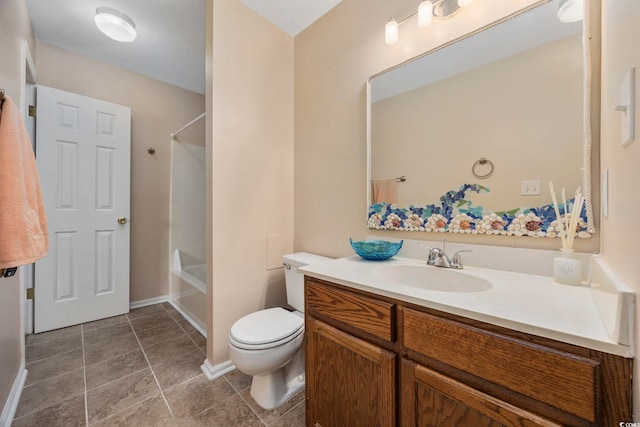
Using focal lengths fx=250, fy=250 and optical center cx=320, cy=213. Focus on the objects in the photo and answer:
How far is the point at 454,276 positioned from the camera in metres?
1.06

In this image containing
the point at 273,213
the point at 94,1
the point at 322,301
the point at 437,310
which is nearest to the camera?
the point at 437,310

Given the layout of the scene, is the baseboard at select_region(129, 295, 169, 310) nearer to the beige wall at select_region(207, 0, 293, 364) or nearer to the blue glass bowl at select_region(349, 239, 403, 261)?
the beige wall at select_region(207, 0, 293, 364)

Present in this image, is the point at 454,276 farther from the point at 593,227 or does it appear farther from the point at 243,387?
the point at 243,387

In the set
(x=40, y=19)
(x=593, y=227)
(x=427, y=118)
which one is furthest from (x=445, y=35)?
(x=40, y=19)

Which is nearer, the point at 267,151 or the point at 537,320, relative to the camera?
the point at 537,320

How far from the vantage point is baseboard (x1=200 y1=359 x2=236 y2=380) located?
155 cm

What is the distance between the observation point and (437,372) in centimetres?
73

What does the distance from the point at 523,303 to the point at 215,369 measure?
1.66 meters

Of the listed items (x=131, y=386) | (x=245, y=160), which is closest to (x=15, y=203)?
(x=245, y=160)

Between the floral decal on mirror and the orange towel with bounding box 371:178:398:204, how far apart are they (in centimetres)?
3

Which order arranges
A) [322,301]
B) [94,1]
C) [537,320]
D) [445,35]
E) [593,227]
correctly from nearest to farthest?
[537,320], [593,227], [322,301], [445,35], [94,1]

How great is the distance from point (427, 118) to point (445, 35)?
1.26 ft

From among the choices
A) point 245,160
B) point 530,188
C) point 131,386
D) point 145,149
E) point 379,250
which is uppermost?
point 145,149

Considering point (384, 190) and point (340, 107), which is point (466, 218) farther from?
point (340, 107)
